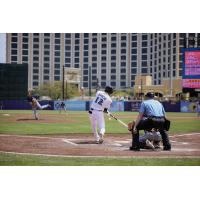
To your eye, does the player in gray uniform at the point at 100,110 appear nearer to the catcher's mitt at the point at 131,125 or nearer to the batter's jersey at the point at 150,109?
the catcher's mitt at the point at 131,125

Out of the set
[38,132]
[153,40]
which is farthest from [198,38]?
[38,132]

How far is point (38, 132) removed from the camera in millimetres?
13008

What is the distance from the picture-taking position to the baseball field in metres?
9.15

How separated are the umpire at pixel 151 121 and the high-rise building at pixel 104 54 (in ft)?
3.85

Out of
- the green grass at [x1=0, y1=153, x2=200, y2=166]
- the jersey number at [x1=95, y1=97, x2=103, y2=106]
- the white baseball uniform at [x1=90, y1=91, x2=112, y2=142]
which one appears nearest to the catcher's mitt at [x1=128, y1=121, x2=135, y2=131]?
the white baseball uniform at [x1=90, y1=91, x2=112, y2=142]

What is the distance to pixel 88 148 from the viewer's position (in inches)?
402

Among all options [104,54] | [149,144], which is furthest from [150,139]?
[104,54]

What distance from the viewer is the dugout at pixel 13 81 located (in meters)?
9.93

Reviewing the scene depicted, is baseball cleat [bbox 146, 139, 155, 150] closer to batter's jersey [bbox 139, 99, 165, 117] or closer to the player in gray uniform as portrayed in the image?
batter's jersey [bbox 139, 99, 165, 117]

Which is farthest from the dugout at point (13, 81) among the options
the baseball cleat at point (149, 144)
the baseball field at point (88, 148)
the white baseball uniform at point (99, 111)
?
the baseball cleat at point (149, 144)
